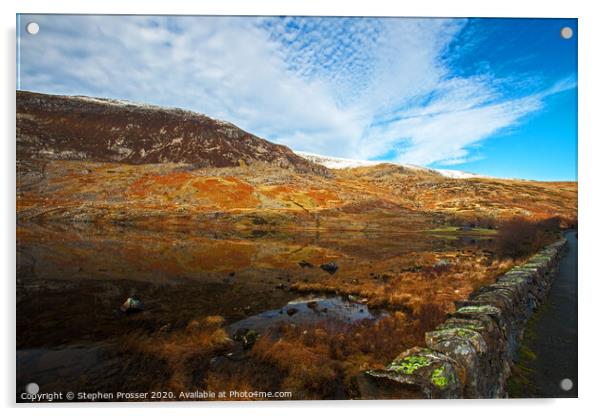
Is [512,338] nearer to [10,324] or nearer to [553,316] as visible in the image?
[553,316]

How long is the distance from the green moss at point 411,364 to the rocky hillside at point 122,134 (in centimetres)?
626

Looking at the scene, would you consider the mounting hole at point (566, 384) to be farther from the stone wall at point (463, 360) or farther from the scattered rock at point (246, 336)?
the scattered rock at point (246, 336)

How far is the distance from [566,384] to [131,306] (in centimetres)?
756

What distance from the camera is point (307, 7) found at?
4.60 metres

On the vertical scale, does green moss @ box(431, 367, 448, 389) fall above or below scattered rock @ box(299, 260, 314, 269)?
above

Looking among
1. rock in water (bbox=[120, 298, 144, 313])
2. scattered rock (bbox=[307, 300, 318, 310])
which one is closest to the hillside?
rock in water (bbox=[120, 298, 144, 313])

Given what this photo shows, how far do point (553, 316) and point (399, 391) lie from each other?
3864 mm

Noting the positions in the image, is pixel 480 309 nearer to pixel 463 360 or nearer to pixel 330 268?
pixel 463 360

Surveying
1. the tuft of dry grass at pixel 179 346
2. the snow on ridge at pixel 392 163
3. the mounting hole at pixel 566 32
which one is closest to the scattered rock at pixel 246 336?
the tuft of dry grass at pixel 179 346

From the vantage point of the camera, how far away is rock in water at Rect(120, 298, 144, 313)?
540 centimetres

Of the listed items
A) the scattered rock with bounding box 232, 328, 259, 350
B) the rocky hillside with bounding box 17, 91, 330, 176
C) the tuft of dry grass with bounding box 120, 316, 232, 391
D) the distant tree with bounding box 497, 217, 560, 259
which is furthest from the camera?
the distant tree with bounding box 497, 217, 560, 259

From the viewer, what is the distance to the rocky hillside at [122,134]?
5.40m

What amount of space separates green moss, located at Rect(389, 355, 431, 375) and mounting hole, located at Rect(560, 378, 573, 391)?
3102 mm

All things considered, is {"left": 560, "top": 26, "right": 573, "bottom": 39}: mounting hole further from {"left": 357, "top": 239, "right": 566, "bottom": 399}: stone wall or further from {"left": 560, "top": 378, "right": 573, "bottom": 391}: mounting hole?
{"left": 560, "top": 378, "right": 573, "bottom": 391}: mounting hole
